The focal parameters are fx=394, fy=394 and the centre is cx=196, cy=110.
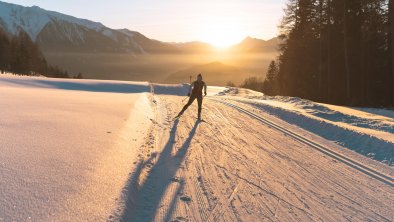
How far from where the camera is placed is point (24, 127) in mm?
9391

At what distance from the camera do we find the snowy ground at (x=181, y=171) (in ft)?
18.1

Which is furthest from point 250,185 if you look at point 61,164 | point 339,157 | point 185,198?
point 339,157

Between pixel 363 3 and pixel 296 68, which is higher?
pixel 363 3

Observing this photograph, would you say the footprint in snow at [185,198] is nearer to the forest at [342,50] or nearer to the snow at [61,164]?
the snow at [61,164]

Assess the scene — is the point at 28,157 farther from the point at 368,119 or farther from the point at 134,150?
the point at 368,119

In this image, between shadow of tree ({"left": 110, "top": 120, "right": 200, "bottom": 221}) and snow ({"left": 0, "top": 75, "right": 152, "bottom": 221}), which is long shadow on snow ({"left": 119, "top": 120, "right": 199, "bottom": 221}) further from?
snow ({"left": 0, "top": 75, "right": 152, "bottom": 221})

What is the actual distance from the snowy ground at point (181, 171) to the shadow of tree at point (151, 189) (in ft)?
0.06

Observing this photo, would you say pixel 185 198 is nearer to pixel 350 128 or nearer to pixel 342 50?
pixel 350 128

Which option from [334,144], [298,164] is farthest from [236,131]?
[298,164]

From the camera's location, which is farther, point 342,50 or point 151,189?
point 342,50

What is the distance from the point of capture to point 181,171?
7.90 m

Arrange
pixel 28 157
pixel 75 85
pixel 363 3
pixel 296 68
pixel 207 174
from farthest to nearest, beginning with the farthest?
pixel 296 68
pixel 75 85
pixel 363 3
pixel 207 174
pixel 28 157

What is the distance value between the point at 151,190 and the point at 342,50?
1406 inches

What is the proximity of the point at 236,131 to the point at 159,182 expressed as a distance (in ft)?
20.4
